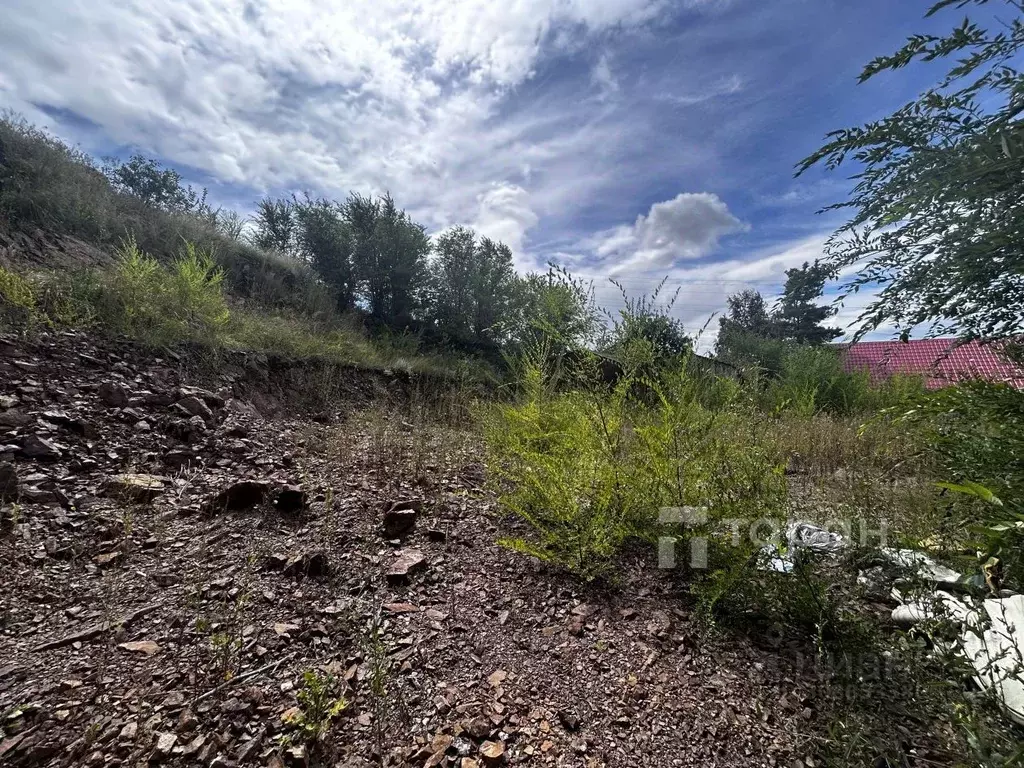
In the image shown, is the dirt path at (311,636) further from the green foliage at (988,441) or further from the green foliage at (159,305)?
the green foliage at (159,305)

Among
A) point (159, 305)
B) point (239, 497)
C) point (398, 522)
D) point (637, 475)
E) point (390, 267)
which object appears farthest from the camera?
point (390, 267)

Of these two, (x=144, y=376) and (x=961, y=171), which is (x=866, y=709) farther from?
(x=144, y=376)

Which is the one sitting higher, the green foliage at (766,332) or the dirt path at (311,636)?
the green foliage at (766,332)

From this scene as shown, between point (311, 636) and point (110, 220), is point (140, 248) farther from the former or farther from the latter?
point (311, 636)

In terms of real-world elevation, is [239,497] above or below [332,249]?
below

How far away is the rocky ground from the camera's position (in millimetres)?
1170

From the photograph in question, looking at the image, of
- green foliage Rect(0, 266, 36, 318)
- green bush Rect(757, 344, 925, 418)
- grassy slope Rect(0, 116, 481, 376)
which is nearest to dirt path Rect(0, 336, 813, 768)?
green foliage Rect(0, 266, 36, 318)

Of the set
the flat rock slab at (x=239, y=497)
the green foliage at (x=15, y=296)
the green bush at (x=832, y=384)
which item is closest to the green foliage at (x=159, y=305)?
the green foliage at (x=15, y=296)

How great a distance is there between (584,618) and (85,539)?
2379 mm

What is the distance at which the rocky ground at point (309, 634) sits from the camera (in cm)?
117

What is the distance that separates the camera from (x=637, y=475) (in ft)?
6.84

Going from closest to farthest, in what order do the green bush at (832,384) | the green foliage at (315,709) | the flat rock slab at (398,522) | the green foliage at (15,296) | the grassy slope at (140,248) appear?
the green foliage at (315,709) < the flat rock slab at (398,522) < the green foliage at (15,296) < the grassy slope at (140,248) < the green bush at (832,384)

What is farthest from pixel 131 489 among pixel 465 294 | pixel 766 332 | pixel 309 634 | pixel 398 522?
pixel 766 332

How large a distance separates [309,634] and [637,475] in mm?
1555
